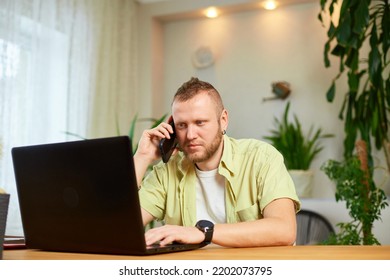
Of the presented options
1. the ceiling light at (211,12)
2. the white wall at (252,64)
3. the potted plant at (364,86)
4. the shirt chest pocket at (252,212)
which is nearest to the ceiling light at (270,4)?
the white wall at (252,64)

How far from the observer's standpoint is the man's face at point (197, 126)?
1.74 metres

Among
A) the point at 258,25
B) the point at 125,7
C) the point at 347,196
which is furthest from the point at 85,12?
the point at 347,196

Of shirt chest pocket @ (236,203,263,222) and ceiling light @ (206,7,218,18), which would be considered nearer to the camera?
shirt chest pocket @ (236,203,263,222)

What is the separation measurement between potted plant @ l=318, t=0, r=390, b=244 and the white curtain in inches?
73.4

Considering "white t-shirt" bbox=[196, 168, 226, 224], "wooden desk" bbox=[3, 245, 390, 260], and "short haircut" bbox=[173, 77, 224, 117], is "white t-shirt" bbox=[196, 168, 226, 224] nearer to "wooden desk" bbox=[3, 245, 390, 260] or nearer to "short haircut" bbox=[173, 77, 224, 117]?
"short haircut" bbox=[173, 77, 224, 117]

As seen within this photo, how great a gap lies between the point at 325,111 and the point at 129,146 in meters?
3.55

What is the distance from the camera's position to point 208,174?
1860 millimetres

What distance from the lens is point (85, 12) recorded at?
13.8 feet

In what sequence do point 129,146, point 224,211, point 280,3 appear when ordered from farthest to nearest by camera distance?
point 280,3 → point 224,211 → point 129,146

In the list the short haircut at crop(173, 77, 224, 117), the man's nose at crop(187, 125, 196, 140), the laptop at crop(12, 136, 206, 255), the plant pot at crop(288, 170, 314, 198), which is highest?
the short haircut at crop(173, 77, 224, 117)

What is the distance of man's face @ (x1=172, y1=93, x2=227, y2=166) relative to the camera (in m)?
1.74

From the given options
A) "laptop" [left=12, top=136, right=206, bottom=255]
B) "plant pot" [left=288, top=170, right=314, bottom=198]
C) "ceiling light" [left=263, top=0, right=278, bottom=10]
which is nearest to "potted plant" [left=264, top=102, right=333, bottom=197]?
"plant pot" [left=288, top=170, right=314, bottom=198]

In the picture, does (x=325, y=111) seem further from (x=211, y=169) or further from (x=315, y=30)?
(x=211, y=169)

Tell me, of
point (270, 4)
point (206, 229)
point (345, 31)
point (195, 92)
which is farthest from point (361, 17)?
point (206, 229)
